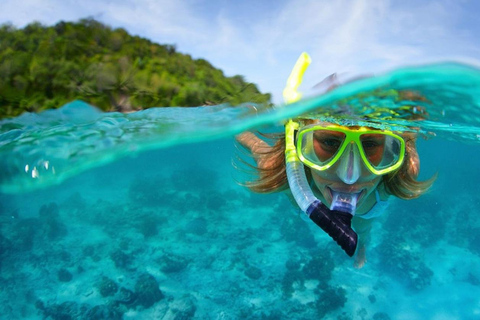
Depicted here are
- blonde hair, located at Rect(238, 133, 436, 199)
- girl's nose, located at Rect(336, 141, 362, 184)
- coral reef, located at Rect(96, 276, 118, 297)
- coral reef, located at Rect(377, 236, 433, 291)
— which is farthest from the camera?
coral reef, located at Rect(377, 236, 433, 291)

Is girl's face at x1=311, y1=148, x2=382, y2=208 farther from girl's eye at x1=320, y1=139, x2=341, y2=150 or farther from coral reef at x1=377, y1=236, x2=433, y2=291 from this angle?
coral reef at x1=377, y1=236, x2=433, y2=291

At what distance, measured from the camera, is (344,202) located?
4242 millimetres

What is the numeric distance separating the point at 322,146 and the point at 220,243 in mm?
12713

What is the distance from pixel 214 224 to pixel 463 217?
16.7 metres

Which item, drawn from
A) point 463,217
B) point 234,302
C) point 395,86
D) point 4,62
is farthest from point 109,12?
point 463,217

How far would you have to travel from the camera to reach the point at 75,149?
1271 centimetres

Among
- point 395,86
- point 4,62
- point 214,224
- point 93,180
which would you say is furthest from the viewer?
point 93,180

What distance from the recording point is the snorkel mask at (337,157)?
4.07 m

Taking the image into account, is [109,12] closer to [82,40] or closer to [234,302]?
[82,40]

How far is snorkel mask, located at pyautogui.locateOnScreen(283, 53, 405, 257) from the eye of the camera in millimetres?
4070

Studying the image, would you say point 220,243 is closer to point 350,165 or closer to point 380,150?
point 380,150

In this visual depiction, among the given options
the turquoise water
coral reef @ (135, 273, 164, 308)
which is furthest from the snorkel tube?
coral reef @ (135, 273, 164, 308)

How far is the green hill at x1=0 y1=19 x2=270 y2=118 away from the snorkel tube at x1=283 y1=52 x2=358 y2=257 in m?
1.47

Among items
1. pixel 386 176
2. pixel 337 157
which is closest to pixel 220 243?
pixel 386 176
